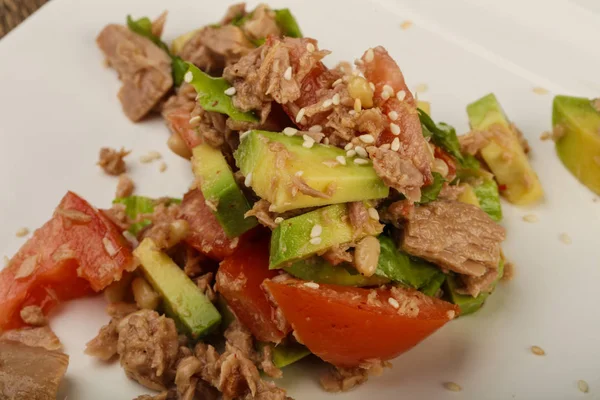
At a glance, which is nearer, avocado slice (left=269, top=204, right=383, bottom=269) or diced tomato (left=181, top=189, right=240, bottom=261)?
avocado slice (left=269, top=204, right=383, bottom=269)

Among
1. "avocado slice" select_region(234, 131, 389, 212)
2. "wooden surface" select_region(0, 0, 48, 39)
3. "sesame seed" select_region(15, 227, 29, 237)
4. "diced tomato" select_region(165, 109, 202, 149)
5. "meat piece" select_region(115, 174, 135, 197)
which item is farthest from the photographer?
"wooden surface" select_region(0, 0, 48, 39)

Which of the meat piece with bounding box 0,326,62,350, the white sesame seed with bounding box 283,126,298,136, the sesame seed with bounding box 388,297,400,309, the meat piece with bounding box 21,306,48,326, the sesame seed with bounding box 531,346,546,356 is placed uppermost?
the white sesame seed with bounding box 283,126,298,136

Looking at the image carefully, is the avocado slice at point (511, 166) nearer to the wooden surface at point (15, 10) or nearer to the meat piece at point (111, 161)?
the meat piece at point (111, 161)

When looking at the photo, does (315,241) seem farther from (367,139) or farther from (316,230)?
(367,139)

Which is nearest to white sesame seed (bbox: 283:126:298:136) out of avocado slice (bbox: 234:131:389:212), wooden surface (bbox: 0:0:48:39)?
avocado slice (bbox: 234:131:389:212)

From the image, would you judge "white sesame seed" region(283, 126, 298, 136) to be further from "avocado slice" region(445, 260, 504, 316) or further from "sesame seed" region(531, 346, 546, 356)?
"sesame seed" region(531, 346, 546, 356)
